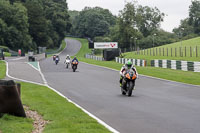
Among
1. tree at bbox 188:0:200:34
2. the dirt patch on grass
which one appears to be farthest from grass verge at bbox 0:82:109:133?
tree at bbox 188:0:200:34

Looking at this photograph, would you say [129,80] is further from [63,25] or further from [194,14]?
[194,14]

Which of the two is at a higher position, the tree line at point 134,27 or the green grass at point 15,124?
the tree line at point 134,27

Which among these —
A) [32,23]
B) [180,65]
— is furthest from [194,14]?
[180,65]

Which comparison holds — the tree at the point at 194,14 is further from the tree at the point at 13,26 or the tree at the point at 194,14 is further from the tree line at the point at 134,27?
the tree at the point at 13,26

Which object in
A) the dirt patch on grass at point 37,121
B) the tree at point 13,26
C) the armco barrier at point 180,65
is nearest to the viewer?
the dirt patch on grass at point 37,121

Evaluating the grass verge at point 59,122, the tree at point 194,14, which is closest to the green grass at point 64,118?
the grass verge at point 59,122

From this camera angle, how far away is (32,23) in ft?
385

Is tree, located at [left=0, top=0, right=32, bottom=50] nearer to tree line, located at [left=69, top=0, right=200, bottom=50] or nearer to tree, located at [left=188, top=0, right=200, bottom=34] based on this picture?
tree line, located at [left=69, top=0, right=200, bottom=50]

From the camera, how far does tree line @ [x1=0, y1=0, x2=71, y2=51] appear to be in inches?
3632

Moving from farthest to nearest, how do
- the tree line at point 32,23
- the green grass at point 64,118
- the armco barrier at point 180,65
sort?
the tree line at point 32,23 < the armco barrier at point 180,65 < the green grass at point 64,118

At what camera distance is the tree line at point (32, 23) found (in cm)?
9225

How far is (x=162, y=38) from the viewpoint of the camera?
131000 mm

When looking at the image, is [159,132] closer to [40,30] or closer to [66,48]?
[40,30]

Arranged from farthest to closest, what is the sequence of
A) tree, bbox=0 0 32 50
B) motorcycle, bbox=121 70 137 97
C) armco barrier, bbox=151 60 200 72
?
tree, bbox=0 0 32 50 < armco barrier, bbox=151 60 200 72 < motorcycle, bbox=121 70 137 97
